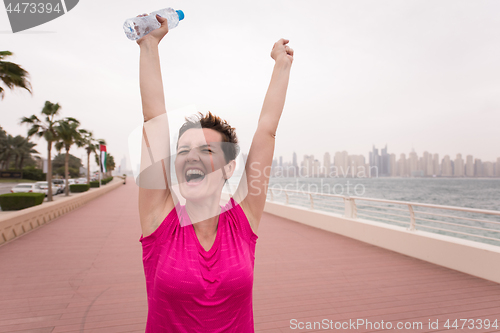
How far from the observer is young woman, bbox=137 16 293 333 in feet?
3.07

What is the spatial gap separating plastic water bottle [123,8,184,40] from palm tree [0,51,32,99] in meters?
9.94

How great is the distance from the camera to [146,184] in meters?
0.99

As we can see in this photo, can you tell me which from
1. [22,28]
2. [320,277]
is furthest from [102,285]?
[22,28]

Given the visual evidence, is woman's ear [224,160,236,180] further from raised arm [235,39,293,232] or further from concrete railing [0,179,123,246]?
concrete railing [0,179,123,246]

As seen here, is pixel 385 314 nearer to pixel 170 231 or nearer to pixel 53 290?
pixel 170 231

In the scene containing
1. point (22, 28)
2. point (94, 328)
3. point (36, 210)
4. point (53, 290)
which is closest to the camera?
point (22, 28)

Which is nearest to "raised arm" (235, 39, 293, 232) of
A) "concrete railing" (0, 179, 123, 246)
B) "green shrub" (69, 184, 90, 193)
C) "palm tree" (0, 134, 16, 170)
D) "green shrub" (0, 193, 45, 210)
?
"concrete railing" (0, 179, 123, 246)


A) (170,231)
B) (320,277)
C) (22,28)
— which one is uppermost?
(22,28)

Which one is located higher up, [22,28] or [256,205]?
[22,28]

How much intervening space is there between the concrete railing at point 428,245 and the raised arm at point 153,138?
227 inches

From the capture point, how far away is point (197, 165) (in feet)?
3.23

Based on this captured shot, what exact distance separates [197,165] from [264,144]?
271 millimetres

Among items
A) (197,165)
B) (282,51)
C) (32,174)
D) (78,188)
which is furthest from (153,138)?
(32,174)

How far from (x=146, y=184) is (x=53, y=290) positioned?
14.9 feet
